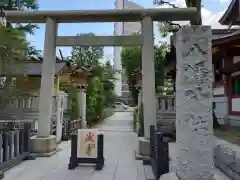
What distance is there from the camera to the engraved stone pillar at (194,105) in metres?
3.65

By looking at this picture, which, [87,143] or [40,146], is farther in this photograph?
[40,146]

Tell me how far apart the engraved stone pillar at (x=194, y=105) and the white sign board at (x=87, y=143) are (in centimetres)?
286

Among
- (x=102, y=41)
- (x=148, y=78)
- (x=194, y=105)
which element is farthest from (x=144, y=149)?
(x=194, y=105)

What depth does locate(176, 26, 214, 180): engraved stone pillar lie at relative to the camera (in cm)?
365

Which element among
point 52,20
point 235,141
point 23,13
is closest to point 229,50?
point 235,141

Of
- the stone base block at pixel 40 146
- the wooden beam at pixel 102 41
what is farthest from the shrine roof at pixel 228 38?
the stone base block at pixel 40 146

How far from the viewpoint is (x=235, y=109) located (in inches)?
571

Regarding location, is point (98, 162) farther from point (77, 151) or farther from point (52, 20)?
point (52, 20)

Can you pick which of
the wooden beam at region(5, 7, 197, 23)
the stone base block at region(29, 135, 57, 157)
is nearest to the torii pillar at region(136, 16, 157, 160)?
the wooden beam at region(5, 7, 197, 23)

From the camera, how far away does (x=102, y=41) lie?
7762 millimetres

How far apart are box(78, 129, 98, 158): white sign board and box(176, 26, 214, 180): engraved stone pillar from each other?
9.39 ft

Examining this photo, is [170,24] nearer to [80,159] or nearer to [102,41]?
[102,41]

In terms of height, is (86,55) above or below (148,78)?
above

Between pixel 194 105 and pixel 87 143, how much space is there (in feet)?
11.1
